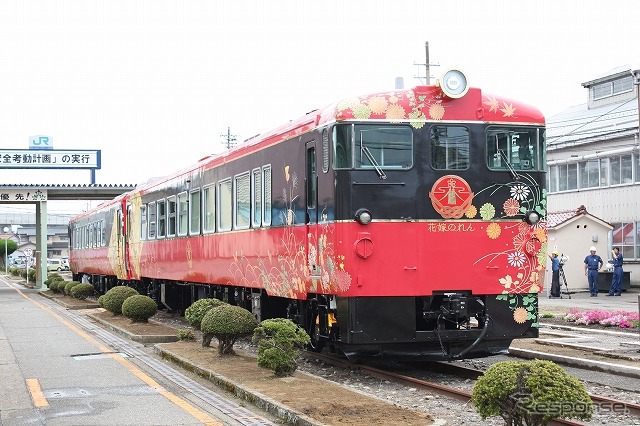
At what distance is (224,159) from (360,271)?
619 cm

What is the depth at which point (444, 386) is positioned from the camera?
32.7 feet

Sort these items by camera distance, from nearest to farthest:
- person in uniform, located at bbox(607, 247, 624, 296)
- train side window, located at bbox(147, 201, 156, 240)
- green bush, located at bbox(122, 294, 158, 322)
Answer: green bush, located at bbox(122, 294, 158, 322) < train side window, located at bbox(147, 201, 156, 240) < person in uniform, located at bbox(607, 247, 624, 296)

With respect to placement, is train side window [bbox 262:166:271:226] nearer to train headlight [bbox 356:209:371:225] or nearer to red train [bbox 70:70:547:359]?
red train [bbox 70:70:547:359]

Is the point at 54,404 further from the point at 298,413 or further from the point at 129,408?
the point at 298,413

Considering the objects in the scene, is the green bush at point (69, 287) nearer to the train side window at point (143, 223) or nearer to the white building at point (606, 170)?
the train side window at point (143, 223)

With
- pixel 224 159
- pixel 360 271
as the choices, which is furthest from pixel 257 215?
pixel 360 271

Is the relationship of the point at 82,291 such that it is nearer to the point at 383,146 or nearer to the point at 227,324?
the point at 227,324

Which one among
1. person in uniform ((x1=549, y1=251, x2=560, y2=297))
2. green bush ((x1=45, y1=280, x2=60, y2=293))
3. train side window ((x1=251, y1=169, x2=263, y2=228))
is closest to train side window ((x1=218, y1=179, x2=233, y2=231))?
train side window ((x1=251, y1=169, x2=263, y2=228))

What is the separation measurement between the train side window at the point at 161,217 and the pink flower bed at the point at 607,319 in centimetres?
928

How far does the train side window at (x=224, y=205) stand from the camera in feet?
50.5

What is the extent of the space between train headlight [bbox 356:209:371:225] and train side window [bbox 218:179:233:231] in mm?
5338

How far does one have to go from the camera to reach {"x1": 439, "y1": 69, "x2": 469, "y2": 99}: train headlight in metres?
10.8

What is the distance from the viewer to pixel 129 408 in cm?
910

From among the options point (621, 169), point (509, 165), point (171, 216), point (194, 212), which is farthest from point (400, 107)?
point (621, 169)
